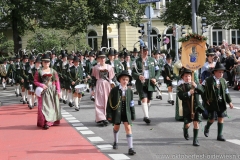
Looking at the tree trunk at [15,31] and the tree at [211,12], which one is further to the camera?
the tree at [211,12]

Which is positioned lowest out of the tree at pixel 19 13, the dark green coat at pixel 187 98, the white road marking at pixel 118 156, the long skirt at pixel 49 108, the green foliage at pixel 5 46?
the white road marking at pixel 118 156

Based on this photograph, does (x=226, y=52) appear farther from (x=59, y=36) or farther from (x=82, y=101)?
(x=59, y=36)

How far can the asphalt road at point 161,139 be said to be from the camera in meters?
9.45

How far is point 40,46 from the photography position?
41.0m

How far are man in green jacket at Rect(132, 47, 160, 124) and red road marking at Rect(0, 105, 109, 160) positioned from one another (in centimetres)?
225

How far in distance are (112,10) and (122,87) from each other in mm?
29609

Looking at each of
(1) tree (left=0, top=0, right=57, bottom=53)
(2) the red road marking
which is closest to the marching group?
(2) the red road marking

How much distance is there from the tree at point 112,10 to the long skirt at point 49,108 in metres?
25.3

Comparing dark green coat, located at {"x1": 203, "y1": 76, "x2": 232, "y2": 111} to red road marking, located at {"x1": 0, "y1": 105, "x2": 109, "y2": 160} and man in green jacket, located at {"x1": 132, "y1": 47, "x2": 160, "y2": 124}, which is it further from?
man in green jacket, located at {"x1": 132, "y1": 47, "x2": 160, "y2": 124}

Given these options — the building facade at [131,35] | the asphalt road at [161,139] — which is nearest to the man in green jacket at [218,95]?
the asphalt road at [161,139]

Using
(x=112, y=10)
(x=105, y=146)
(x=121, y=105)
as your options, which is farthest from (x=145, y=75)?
(x=112, y=10)

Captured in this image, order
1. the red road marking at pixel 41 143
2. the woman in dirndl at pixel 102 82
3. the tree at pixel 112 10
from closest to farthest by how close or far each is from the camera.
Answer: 1. the red road marking at pixel 41 143
2. the woman in dirndl at pixel 102 82
3. the tree at pixel 112 10

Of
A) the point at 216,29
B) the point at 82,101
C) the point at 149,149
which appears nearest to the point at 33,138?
the point at 149,149

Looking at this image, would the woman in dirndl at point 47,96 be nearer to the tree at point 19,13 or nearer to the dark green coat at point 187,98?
the dark green coat at point 187,98
